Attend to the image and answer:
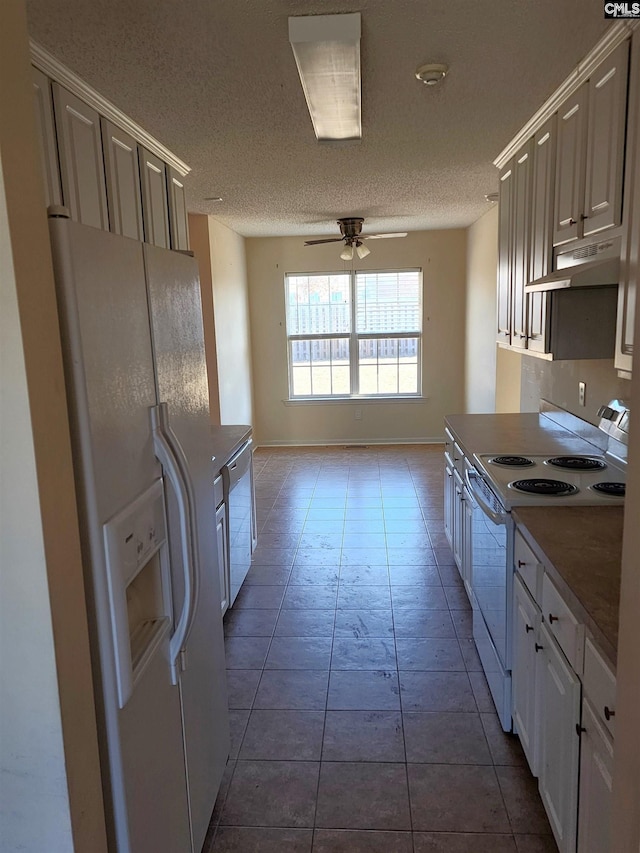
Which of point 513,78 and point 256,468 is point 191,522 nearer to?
point 513,78

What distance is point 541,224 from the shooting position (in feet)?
9.39

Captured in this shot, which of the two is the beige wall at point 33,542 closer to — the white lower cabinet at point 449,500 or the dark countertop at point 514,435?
the dark countertop at point 514,435

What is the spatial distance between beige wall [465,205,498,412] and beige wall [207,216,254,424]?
2.61 metres

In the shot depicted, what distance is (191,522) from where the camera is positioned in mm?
1537

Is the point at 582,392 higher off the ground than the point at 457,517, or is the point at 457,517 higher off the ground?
the point at 582,392

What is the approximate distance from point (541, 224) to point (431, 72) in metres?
0.96

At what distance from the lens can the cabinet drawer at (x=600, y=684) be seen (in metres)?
1.26

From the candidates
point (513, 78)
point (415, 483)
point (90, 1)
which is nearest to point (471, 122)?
point (513, 78)

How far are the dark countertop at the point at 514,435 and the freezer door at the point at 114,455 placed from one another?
203 cm

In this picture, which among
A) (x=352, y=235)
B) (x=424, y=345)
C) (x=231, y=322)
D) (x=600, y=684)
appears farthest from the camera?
(x=424, y=345)

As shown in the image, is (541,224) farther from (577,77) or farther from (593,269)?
(593,269)

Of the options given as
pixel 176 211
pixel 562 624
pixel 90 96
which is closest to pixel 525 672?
pixel 562 624

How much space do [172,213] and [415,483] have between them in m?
3.46

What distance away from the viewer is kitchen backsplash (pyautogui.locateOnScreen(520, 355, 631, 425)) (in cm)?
282
